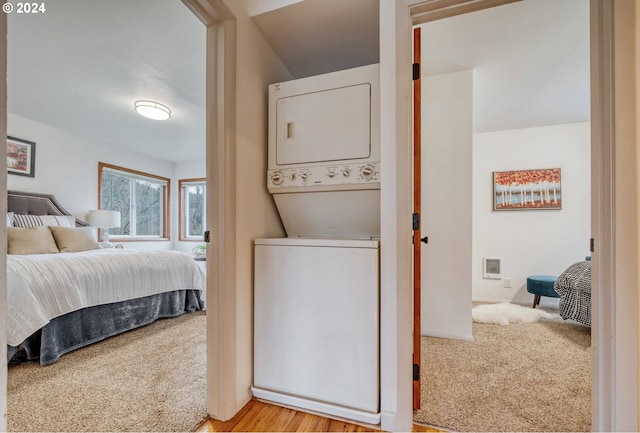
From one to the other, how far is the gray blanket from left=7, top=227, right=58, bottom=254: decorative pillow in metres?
0.99

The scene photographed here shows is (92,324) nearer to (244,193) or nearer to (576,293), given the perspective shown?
(244,193)

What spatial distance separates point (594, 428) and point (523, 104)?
3.18 meters

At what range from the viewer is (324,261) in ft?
4.94

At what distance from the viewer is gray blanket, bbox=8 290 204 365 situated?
79.4 inches

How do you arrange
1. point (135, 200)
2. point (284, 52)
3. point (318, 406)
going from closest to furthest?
1. point (318, 406)
2. point (284, 52)
3. point (135, 200)

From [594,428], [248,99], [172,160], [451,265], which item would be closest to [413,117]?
[248,99]

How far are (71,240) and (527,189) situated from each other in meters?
5.38

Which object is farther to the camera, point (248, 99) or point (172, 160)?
point (172, 160)

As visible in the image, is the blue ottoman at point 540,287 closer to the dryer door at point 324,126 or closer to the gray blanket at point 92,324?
the dryer door at point 324,126

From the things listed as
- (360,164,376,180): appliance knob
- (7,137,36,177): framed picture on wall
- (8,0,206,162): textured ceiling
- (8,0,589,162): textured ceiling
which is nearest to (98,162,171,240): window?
(7,137,36,177): framed picture on wall

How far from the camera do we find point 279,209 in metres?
1.91

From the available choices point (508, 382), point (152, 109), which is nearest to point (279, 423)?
point (508, 382)

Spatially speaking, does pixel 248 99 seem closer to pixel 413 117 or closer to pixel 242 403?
pixel 413 117

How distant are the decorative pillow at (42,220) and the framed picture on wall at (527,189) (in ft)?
18.2
